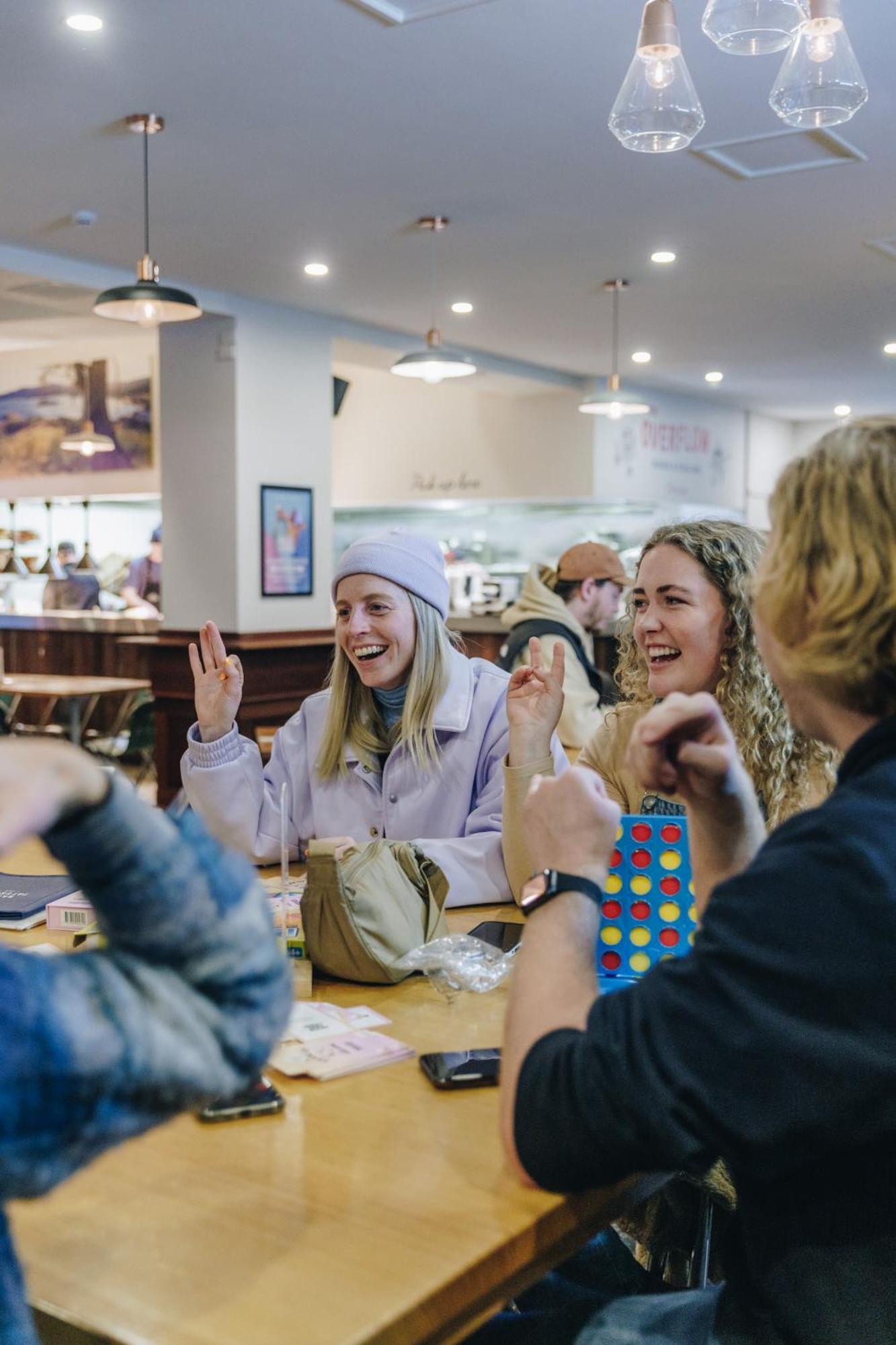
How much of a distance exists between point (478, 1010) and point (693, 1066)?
0.70 m

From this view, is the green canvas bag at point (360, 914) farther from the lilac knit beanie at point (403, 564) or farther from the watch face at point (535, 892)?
the lilac knit beanie at point (403, 564)

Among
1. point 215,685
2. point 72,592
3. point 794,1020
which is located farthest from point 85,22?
point 72,592

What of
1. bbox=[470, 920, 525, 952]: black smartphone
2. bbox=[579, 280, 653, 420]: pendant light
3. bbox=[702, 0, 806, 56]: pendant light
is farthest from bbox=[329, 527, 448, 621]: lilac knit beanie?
bbox=[579, 280, 653, 420]: pendant light

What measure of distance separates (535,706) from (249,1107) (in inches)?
38.8

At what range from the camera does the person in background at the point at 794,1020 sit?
1.00 metres

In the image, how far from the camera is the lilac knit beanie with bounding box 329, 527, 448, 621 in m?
2.64

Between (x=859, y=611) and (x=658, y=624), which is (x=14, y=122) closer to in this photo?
(x=658, y=624)

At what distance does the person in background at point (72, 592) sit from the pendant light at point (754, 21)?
888 cm

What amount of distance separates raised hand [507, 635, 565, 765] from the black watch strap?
0.82 metres

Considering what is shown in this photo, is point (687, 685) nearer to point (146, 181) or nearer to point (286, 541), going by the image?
point (146, 181)

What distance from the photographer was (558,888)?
129cm

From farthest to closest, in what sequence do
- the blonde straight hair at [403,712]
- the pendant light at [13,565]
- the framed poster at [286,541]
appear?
the pendant light at [13,565]
the framed poster at [286,541]
the blonde straight hair at [403,712]

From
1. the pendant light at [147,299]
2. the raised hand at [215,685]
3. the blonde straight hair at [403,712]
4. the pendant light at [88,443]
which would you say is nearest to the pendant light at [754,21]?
the blonde straight hair at [403,712]

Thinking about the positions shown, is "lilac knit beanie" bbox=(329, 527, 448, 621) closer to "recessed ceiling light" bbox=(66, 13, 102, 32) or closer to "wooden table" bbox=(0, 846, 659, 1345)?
"wooden table" bbox=(0, 846, 659, 1345)
